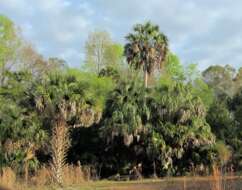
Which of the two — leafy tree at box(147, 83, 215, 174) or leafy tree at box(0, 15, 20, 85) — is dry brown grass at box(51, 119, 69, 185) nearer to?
leafy tree at box(147, 83, 215, 174)

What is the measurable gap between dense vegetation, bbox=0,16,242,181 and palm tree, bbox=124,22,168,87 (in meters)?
0.09

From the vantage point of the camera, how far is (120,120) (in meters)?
32.8

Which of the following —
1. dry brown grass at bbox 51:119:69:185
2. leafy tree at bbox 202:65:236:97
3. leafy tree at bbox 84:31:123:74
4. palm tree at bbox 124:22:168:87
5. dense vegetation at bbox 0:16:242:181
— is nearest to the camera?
dry brown grass at bbox 51:119:69:185

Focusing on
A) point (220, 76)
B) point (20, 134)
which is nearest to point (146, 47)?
point (20, 134)

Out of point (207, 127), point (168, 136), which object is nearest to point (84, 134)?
point (168, 136)

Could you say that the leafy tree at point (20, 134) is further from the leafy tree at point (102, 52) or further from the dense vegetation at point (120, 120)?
the leafy tree at point (102, 52)

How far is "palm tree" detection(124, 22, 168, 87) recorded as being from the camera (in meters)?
41.1

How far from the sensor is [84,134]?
36531 mm

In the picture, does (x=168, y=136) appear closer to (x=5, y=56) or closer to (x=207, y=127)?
(x=207, y=127)

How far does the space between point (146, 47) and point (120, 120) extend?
10.7 metres

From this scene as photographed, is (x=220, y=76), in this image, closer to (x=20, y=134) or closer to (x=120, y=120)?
(x=120, y=120)

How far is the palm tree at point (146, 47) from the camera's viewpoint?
135ft

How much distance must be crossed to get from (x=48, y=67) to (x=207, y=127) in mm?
21104

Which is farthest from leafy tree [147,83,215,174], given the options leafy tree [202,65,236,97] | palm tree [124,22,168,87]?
leafy tree [202,65,236,97]
